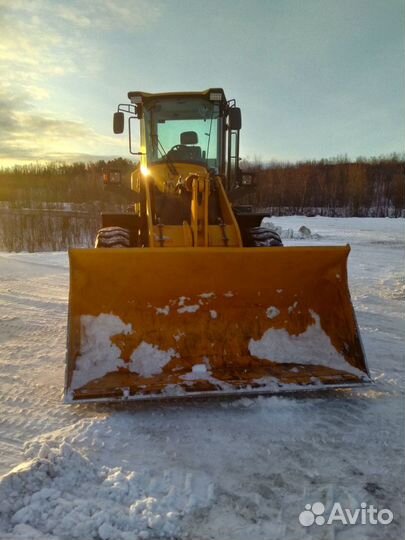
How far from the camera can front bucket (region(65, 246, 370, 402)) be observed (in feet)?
10.8

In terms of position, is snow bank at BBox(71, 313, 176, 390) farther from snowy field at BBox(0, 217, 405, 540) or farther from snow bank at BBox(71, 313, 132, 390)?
snowy field at BBox(0, 217, 405, 540)

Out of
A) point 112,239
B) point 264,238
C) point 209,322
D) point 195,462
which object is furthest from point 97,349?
point 264,238

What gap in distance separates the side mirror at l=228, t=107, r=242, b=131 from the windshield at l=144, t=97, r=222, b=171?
11.5 inches

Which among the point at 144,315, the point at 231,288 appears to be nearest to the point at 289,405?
the point at 231,288

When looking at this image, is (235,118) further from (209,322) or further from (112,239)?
(209,322)

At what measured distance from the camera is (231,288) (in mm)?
3717

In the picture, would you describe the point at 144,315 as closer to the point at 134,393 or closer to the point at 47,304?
the point at 134,393

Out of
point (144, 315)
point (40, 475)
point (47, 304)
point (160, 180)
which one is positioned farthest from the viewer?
point (47, 304)

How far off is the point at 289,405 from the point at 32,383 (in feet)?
6.88

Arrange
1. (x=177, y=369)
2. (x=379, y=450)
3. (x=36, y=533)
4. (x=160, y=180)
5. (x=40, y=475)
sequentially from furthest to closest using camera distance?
1. (x=160, y=180)
2. (x=177, y=369)
3. (x=379, y=450)
4. (x=40, y=475)
5. (x=36, y=533)

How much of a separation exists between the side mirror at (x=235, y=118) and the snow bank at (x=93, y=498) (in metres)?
4.25

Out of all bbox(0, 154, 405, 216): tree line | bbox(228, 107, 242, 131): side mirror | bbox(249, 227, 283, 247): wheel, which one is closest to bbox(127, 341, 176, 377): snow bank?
bbox(249, 227, 283, 247): wheel

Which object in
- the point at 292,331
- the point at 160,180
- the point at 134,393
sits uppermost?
the point at 160,180

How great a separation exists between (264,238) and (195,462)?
→ 296 cm
